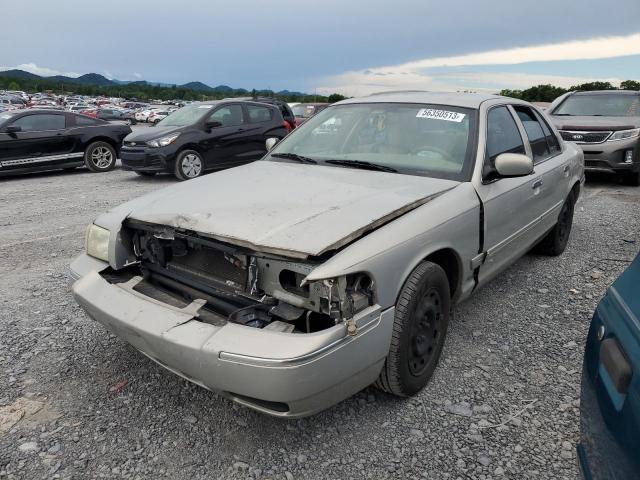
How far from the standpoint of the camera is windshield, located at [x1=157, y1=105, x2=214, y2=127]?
388 inches

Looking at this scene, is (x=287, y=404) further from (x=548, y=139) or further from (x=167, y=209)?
(x=548, y=139)

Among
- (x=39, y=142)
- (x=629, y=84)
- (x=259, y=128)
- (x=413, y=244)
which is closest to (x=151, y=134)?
(x=259, y=128)

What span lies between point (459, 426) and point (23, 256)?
4.55 meters

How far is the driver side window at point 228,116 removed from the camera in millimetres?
9971

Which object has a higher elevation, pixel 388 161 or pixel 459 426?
pixel 388 161

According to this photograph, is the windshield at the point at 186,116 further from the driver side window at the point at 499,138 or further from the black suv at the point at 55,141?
the driver side window at the point at 499,138

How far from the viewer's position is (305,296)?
2.21 metres


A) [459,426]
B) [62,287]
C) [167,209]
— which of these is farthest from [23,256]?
[459,426]

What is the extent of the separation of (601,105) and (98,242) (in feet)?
32.3

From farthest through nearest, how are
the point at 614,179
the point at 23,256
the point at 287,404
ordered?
the point at 614,179 < the point at 23,256 < the point at 287,404

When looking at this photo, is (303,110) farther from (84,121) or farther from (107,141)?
(84,121)

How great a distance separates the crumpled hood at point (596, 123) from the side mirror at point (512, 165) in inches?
263

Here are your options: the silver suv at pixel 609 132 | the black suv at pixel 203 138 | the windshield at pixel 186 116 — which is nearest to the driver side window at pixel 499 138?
the silver suv at pixel 609 132

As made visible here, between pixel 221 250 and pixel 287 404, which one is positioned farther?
pixel 221 250
